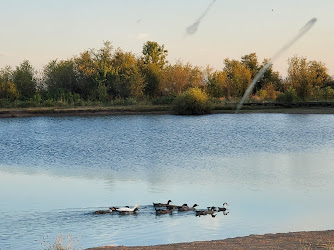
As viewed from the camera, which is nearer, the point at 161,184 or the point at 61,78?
the point at 161,184

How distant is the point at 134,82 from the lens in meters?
73.4

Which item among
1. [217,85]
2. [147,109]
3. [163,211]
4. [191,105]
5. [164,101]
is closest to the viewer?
[163,211]

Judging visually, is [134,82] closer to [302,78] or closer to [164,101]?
[164,101]

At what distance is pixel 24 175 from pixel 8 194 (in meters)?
4.02

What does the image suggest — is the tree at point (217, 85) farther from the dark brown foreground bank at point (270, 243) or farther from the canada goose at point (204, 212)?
the dark brown foreground bank at point (270, 243)

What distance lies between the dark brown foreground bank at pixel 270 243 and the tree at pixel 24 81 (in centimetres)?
6505

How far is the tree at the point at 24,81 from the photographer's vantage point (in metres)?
74.7

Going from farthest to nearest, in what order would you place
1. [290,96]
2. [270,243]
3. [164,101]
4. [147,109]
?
[164,101], [147,109], [290,96], [270,243]

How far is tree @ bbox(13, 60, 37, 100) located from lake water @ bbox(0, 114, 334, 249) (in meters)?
36.5

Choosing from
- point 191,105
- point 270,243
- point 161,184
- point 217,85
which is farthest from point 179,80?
point 270,243

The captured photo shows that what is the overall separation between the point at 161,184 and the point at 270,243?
8998 millimetres

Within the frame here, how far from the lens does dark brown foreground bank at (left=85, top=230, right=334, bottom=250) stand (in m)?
10.0

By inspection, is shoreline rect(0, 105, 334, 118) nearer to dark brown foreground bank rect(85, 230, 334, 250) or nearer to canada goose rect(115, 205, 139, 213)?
canada goose rect(115, 205, 139, 213)

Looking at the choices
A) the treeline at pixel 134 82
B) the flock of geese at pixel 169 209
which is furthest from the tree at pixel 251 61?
the flock of geese at pixel 169 209
